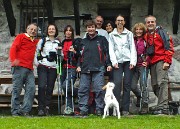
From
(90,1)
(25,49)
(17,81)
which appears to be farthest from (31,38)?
(90,1)

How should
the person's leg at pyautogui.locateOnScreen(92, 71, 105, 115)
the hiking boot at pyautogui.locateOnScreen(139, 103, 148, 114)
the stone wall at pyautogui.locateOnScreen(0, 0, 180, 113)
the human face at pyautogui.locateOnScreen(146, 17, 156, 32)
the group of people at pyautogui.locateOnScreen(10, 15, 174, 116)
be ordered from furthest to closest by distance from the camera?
the stone wall at pyautogui.locateOnScreen(0, 0, 180, 113) → the hiking boot at pyautogui.locateOnScreen(139, 103, 148, 114) → the human face at pyautogui.locateOnScreen(146, 17, 156, 32) → the group of people at pyautogui.locateOnScreen(10, 15, 174, 116) → the person's leg at pyautogui.locateOnScreen(92, 71, 105, 115)

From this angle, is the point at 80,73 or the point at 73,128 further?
the point at 80,73

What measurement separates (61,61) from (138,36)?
1.44m

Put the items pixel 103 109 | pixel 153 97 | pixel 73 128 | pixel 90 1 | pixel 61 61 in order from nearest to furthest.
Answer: pixel 73 128 < pixel 103 109 < pixel 61 61 < pixel 153 97 < pixel 90 1

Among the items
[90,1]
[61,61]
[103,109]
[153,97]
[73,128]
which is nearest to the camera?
[73,128]

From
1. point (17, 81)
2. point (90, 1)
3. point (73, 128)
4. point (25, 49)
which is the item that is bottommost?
point (73, 128)

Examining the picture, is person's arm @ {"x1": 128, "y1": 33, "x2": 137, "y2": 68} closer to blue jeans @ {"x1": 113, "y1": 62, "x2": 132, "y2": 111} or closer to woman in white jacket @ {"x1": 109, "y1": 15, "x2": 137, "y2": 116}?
woman in white jacket @ {"x1": 109, "y1": 15, "x2": 137, "y2": 116}

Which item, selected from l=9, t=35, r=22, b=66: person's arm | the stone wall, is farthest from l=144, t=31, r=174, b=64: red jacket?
the stone wall

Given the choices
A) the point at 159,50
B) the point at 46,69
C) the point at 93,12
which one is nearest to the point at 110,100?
the point at 159,50

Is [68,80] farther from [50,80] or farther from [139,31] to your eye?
[139,31]

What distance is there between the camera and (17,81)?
6910mm

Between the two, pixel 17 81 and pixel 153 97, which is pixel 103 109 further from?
pixel 153 97

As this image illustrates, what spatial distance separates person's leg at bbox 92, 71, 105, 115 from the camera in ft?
22.0

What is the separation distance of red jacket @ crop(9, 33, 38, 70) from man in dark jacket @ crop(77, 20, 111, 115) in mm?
860
